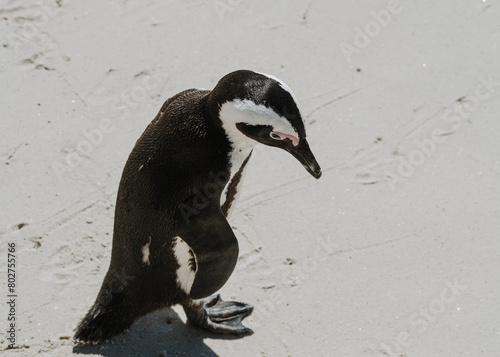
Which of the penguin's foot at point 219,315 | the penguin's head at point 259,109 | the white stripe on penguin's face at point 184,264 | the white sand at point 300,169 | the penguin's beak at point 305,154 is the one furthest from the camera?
the white sand at point 300,169

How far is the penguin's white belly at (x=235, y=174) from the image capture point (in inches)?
91.2

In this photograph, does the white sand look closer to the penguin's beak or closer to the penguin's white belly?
the penguin's white belly

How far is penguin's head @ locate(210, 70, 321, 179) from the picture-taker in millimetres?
2117

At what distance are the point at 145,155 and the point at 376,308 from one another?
1212mm

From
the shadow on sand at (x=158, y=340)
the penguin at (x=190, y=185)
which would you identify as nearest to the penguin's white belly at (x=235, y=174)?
the penguin at (x=190, y=185)

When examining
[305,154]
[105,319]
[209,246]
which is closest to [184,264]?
[209,246]

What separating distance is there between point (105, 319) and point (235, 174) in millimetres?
724

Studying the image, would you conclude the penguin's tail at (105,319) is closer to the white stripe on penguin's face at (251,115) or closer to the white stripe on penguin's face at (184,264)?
the white stripe on penguin's face at (184,264)

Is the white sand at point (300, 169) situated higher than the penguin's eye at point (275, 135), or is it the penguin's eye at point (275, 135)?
the penguin's eye at point (275, 135)

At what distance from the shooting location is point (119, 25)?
401 cm

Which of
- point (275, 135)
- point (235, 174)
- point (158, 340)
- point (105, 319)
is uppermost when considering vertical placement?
point (275, 135)

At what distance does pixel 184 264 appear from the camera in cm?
252

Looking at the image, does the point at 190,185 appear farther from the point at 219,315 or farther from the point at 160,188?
the point at 219,315

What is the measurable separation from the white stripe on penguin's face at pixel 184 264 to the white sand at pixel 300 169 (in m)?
0.29
